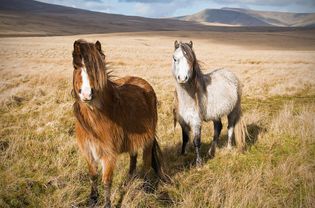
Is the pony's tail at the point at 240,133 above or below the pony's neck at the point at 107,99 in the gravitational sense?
below

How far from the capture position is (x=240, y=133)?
285 inches

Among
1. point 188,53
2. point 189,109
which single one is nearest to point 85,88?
point 188,53

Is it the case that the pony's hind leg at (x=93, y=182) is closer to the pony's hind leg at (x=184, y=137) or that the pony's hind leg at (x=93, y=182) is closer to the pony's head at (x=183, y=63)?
the pony's head at (x=183, y=63)

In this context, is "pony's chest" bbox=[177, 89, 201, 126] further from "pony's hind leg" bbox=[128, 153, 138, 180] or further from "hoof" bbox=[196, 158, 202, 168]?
"pony's hind leg" bbox=[128, 153, 138, 180]

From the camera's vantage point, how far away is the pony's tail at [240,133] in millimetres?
7087

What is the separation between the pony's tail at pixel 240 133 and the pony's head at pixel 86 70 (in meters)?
4.56

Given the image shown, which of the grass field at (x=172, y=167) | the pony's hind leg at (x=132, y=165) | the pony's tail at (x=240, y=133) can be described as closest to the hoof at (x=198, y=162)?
the grass field at (x=172, y=167)

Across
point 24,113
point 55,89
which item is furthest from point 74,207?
point 55,89

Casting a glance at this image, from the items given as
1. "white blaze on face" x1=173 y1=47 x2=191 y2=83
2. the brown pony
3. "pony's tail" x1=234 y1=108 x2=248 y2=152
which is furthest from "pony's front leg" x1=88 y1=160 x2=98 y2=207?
"pony's tail" x1=234 y1=108 x2=248 y2=152

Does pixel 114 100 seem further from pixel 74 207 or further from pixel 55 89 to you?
pixel 55 89

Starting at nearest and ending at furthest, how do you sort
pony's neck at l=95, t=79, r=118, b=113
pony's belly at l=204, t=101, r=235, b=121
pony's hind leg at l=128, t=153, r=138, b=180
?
pony's neck at l=95, t=79, r=118, b=113
pony's hind leg at l=128, t=153, r=138, b=180
pony's belly at l=204, t=101, r=235, b=121

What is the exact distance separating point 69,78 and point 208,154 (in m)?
11.3

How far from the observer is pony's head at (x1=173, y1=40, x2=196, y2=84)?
5.56 m

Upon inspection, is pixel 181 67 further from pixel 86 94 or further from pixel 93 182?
pixel 86 94
